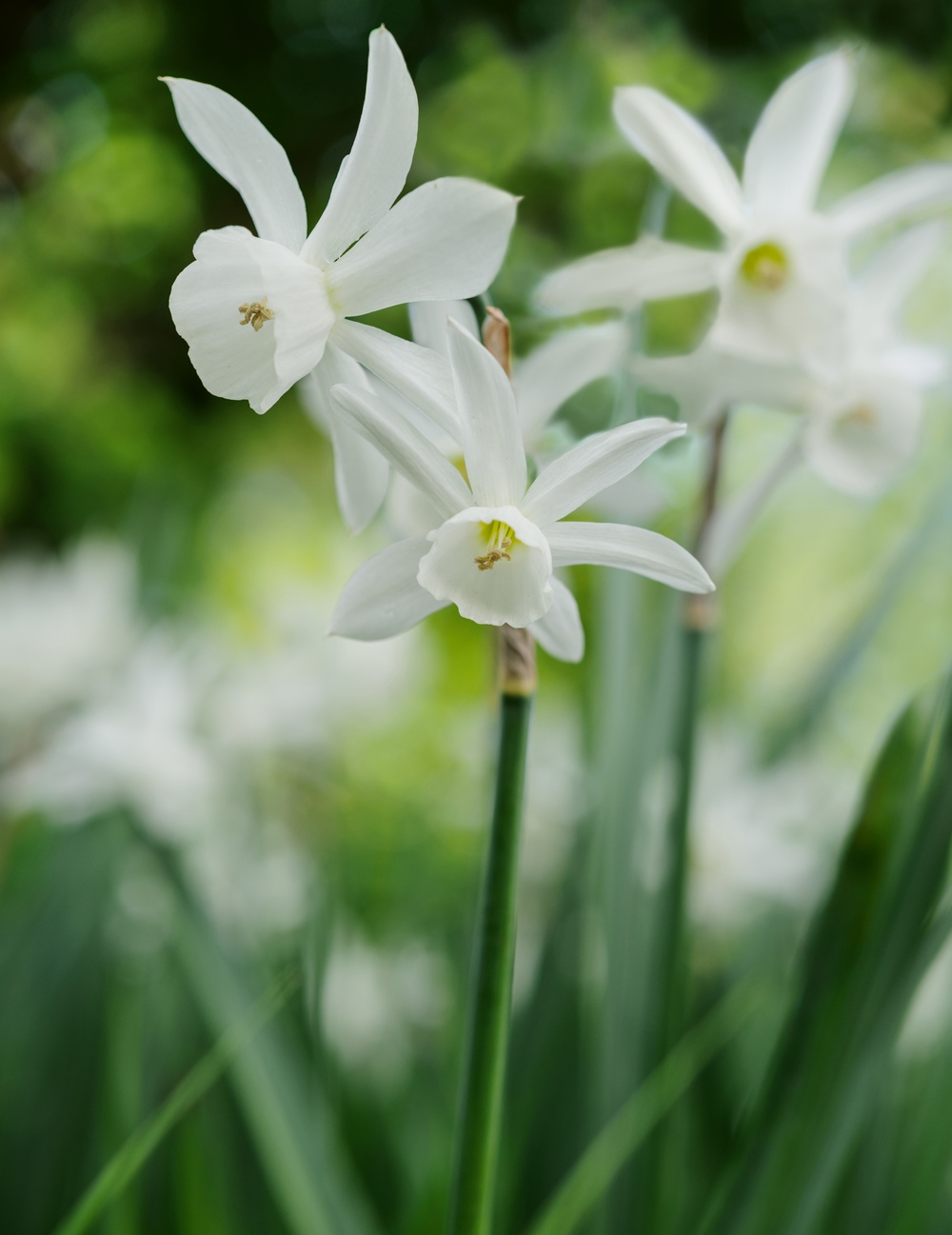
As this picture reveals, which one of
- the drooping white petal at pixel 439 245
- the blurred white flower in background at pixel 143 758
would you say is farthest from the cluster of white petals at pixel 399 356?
the blurred white flower in background at pixel 143 758

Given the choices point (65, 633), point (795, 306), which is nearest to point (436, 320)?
point (795, 306)

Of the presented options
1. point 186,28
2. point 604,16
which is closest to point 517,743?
point 604,16

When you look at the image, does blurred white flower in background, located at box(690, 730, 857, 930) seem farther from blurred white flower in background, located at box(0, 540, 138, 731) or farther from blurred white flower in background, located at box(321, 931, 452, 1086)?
blurred white flower in background, located at box(0, 540, 138, 731)

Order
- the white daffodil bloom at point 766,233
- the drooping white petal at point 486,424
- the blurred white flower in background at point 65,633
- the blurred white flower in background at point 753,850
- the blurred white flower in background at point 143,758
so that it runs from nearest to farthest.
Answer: the drooping white petal at point 486,424 → the white daffodil bloom at point 766,233 → the blurred white flower in background at point 143,758 → the blurred white flower in background at point 753,850 → the blurred white flower in background at point 65,633

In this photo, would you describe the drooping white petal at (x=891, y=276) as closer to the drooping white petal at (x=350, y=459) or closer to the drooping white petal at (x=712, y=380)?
the drooping white petal at (x=712, y=380)

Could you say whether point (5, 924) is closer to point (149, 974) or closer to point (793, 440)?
point (149, 974)

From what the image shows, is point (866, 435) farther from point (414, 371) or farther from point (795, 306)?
point (414, 371)
